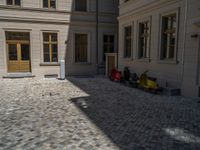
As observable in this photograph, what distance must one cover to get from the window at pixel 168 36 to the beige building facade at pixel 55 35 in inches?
256

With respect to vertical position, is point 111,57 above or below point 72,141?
above

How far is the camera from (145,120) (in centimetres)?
487

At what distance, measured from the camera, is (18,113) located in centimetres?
544

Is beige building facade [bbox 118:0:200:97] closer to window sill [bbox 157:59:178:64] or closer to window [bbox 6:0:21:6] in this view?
window sill [bbox 157:59:178:64]

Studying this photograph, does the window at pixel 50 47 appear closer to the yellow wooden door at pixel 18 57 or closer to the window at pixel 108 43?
the yellow wooden door at pixel 18 57

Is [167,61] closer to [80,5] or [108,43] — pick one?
[108,43]

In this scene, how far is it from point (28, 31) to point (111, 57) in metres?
5.71

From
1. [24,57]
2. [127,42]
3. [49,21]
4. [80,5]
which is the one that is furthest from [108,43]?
[24,57]

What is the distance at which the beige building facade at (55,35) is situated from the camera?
12430mm

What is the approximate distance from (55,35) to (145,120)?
10.3 metres

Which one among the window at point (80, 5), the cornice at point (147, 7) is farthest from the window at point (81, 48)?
the cornice at point (147, 7)

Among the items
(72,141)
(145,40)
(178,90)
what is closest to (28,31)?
(145,40)

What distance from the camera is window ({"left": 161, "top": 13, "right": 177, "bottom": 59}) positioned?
27.0ft

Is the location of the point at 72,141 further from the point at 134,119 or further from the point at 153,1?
the point at 153,1
